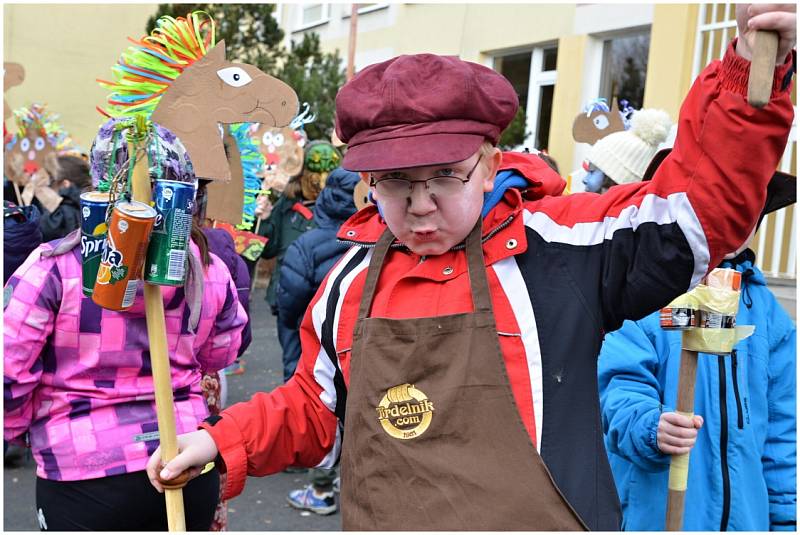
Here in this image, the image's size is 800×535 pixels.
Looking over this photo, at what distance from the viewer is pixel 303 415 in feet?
6.34

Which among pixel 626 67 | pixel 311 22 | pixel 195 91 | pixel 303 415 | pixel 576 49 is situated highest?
pixel 311 22

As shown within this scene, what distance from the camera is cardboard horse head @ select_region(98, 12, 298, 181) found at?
2586 mm

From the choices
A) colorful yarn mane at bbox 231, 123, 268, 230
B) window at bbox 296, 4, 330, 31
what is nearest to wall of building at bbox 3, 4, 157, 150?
window at bbox 296, 4, 330, 31

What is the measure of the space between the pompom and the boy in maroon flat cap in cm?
232

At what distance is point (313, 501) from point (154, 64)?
278 centimetres

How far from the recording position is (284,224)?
6.68m

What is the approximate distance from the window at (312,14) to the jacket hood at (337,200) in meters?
12.5

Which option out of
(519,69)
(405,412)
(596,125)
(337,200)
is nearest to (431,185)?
(405,412)

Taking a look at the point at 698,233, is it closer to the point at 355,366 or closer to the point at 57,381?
the point at 355,366

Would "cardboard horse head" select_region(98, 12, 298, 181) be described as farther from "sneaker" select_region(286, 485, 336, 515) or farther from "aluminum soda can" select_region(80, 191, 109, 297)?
"sneaker" select_region(286, 485, 336, 515)

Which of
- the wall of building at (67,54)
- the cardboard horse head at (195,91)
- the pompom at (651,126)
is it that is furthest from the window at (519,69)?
the wall of building at (67,54)

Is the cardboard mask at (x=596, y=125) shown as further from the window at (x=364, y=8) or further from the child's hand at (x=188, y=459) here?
the window at (x=364, y=8)

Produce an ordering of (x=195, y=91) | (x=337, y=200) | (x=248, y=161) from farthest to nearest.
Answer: (x=337, y=200) → (x=248, y=161) → (x=195, y=91)

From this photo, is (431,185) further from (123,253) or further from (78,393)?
(78,393)
